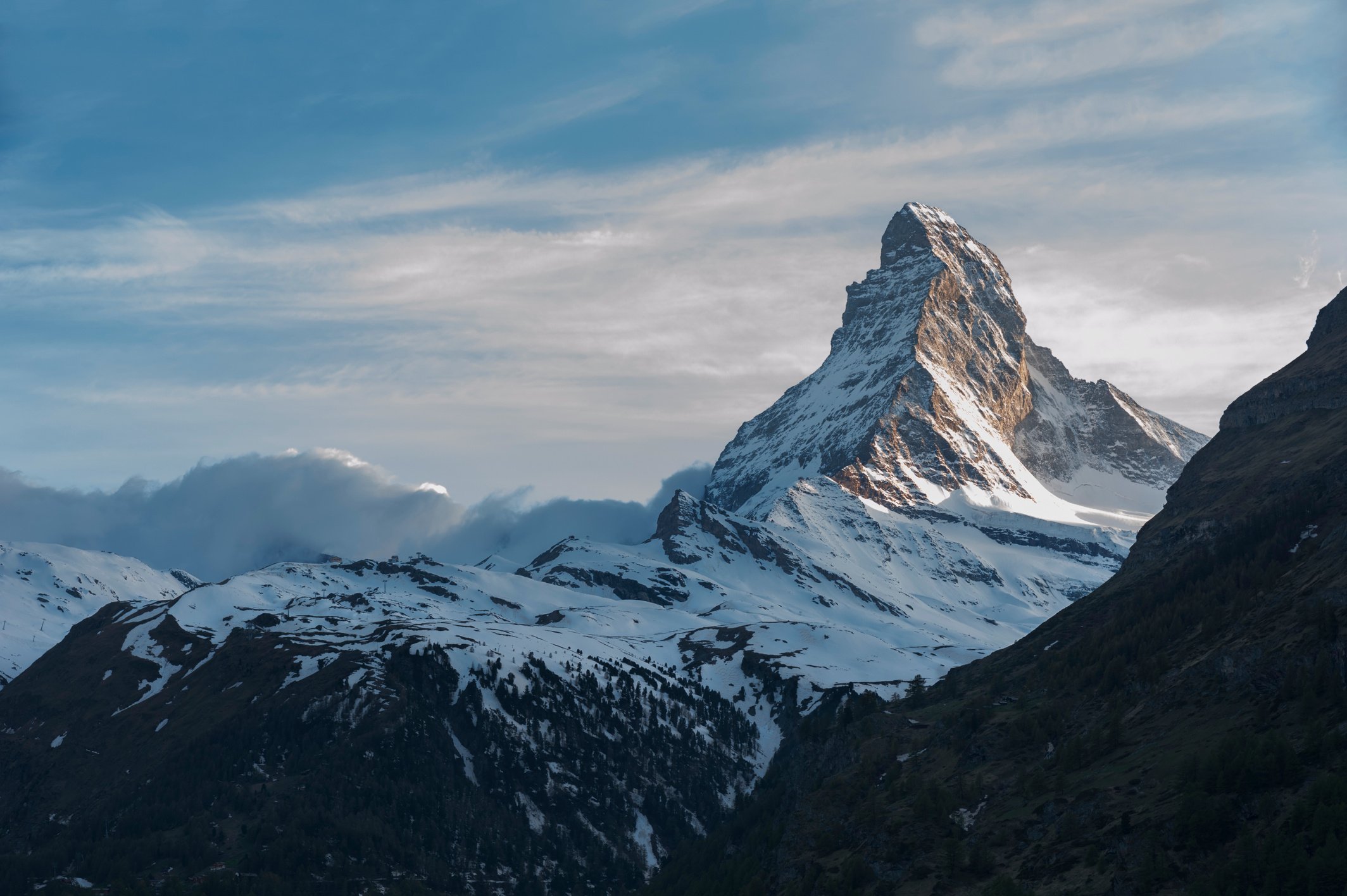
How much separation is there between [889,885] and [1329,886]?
2389 inches

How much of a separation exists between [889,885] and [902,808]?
2650 centimetres

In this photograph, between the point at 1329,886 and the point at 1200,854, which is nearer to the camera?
the point at 1329,886

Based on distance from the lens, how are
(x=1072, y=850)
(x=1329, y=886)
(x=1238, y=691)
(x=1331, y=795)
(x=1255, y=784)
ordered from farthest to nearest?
(x=1238, y=691) → (x=1072, y=850) → (x=1255, y=784) → (x=1331, y=795) → (x=1329, y=886)

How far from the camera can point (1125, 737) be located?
587 feet

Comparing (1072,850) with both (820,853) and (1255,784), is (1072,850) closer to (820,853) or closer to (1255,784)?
(1255,784)

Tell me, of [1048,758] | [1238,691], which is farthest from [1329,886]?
[1048,758]

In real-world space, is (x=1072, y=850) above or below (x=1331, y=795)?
below

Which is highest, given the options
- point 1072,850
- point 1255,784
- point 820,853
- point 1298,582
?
point 1298,582

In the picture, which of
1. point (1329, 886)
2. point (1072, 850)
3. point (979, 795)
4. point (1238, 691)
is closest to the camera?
point (1329, 886)

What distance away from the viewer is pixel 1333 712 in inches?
5866

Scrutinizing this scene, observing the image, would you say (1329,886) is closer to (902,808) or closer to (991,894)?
(991,894)

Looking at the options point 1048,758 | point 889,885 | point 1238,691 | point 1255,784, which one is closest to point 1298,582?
point 1238,691

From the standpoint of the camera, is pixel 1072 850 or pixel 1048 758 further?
pixel 1048 758

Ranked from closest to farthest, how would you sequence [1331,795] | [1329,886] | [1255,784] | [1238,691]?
[1329,886]
[1331,795]
[1255,784]
[1238,691]
